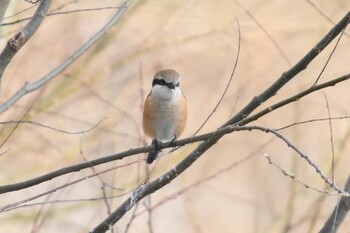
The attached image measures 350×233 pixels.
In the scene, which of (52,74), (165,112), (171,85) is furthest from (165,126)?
(52,74)

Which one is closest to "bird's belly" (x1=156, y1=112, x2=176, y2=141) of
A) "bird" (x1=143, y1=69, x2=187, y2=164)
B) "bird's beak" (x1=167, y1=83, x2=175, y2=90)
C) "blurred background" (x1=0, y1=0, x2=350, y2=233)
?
"bird" (x1=143, y1=69, x2=187, y2=164)

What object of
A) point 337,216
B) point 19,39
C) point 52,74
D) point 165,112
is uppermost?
point 165,112

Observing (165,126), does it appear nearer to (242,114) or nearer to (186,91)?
(242,114)

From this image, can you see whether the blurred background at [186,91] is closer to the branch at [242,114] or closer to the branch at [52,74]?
the branch at [52,74]

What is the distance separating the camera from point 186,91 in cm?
584

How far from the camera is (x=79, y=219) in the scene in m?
6.31

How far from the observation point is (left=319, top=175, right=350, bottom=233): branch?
221 cm

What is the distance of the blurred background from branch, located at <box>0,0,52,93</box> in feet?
5.61

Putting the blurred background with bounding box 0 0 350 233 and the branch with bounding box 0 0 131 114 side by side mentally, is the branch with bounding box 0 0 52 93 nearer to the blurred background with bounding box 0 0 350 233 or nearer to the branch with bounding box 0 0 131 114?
the branch with bounding box 0 0 131 114

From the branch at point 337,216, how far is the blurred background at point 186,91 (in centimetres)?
147

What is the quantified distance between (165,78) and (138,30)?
79.4 inches

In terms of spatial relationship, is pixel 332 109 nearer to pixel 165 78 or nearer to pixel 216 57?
pixel 216 57

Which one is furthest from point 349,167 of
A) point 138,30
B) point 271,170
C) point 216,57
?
point 138,30

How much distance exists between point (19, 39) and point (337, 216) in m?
1.18
